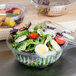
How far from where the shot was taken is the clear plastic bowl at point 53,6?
121 cm

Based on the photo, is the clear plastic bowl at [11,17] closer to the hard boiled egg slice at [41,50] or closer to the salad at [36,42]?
the salad at [36,42]

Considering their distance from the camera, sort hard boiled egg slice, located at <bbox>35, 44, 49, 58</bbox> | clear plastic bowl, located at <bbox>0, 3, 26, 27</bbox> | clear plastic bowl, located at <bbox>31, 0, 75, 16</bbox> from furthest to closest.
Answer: clear plastic bowl, located at <bbox>31, 0, 75, 16</bbox> < clear plastic bowl, located at <bbox>0, 3, 26, 27</bbox> < hard boiled egg slice, located at <bbox>35, 44, 49, 58</bbox>

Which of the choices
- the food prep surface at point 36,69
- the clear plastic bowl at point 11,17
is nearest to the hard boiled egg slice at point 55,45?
the food prep surface at point 36,69

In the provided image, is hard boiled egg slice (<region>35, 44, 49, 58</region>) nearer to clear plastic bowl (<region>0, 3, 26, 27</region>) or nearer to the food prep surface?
the food prep surface

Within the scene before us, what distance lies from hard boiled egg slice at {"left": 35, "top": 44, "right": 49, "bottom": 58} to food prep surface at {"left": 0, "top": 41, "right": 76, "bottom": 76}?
0.39 ft

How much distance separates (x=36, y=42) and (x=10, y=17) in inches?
12.2

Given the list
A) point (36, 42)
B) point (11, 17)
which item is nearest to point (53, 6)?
point (11, 17)

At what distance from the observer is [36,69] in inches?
35.7

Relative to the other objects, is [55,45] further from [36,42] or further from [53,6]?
[53,6]

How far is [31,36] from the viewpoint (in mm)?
886

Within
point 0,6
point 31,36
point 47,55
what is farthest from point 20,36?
point 0,6

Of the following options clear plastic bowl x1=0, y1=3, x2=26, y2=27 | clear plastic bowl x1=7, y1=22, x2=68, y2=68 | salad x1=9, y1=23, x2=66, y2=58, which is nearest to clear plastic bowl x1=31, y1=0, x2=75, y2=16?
clear plastic bowl x1=0, y1=3, x2=26, y2=27

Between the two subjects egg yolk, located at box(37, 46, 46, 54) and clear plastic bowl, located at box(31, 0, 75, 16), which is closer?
egg yolk, located at box(37, 46, 46, 54)

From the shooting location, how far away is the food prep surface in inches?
34.8
